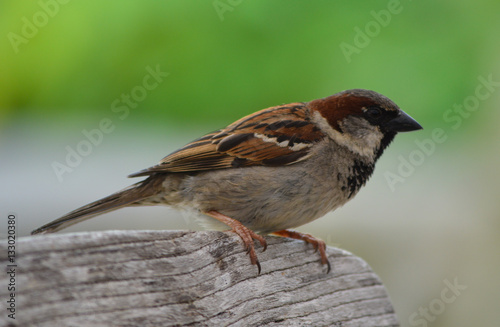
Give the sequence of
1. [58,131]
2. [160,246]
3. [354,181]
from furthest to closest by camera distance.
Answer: [58,131] < [354,181] < [160,246]

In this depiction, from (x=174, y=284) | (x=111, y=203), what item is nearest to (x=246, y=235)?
(x=174, y=284)

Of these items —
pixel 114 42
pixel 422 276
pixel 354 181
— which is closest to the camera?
pixel 354 181

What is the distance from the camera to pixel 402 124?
2.77 m

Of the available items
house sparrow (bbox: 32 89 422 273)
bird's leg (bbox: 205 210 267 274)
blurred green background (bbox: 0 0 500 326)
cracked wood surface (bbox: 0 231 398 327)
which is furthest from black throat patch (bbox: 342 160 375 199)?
blurred green background (bbox: 0 0 500 326)

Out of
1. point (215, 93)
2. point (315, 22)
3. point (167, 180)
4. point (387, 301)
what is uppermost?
point (315, 22)

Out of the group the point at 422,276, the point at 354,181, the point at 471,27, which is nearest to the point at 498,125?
the point at 471,27

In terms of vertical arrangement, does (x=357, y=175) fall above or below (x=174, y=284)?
above

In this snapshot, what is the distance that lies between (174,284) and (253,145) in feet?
4.53

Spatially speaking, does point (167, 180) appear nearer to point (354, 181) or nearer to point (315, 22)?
point (354, 181)

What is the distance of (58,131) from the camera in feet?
14.8

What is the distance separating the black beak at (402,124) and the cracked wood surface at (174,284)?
898 mm

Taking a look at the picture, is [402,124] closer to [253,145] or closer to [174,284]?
[253,145]

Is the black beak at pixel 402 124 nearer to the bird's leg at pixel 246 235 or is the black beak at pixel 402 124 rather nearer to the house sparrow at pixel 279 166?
the house sparrow at pixel 279 166

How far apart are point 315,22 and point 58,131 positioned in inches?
76.7
